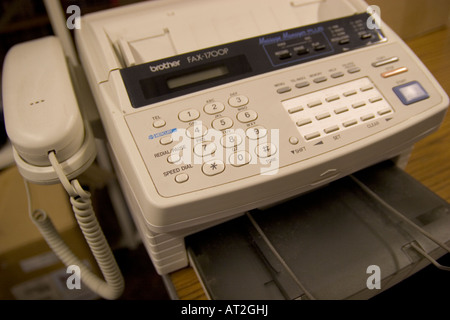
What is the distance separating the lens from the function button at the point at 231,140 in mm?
406

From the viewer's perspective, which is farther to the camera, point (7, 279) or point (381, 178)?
point (7, 279)

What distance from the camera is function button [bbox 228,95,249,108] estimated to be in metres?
0.44

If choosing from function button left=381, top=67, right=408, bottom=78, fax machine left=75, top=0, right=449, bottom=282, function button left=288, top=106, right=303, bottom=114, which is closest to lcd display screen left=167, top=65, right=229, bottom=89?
fax machine left=75, top=0, right=449, bottom=282

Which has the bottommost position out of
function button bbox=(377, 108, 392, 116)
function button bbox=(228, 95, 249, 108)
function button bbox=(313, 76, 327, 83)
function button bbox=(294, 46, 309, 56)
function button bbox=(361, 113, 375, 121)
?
function button bbox=(377, 108, 392, 116)

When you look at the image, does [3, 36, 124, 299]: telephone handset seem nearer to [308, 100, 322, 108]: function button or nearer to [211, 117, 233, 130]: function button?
[211, 117, 233, 130]: function button

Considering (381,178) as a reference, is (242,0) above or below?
above

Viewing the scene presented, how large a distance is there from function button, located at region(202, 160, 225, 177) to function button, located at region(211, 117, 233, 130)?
4 cm

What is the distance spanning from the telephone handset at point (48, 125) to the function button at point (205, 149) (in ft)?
0.54

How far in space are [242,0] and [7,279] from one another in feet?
2.59

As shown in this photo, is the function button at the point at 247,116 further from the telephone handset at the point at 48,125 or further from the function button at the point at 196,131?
the telephone handset at the point at 48,125

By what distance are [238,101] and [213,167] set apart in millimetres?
98
